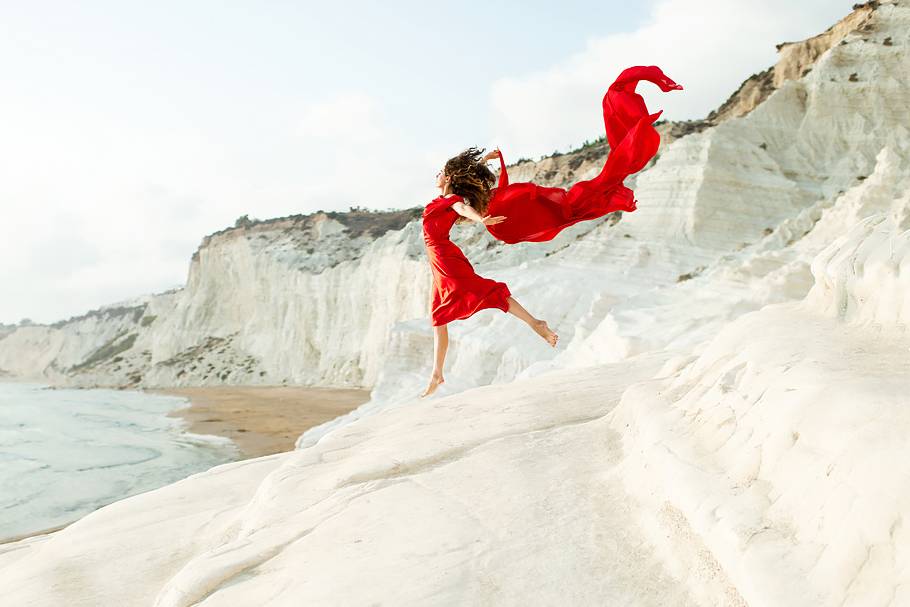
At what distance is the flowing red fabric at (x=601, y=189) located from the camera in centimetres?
485

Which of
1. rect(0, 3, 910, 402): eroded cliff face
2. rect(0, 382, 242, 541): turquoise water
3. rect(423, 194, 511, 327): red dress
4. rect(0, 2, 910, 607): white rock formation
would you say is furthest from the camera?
rect(0, 3, 910, 402): eroded cliff face

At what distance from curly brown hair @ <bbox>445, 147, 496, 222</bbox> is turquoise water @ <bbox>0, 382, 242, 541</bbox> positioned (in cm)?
723

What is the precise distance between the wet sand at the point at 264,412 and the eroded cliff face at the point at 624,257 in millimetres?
2105

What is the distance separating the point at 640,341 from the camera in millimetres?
8266

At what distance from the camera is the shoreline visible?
15414 millimetres

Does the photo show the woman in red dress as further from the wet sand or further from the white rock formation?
the wet sand

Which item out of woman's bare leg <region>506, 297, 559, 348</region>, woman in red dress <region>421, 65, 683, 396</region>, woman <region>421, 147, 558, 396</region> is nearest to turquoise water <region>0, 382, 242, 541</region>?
woman <region>421, 147, 558, 396</region>

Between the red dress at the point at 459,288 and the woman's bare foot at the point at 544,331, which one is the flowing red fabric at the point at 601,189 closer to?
the red dress at the point at 459,288

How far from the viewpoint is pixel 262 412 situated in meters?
21.2

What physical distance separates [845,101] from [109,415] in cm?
2293

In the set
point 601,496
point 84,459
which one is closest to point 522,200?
point 601,496

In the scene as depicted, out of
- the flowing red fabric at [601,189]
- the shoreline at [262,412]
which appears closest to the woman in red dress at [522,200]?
the flowing red fabric at [601,189]

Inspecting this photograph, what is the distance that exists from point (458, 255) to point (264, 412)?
17.3 meters

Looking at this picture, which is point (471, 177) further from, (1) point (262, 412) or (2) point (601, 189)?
(1) point (262, 412)
